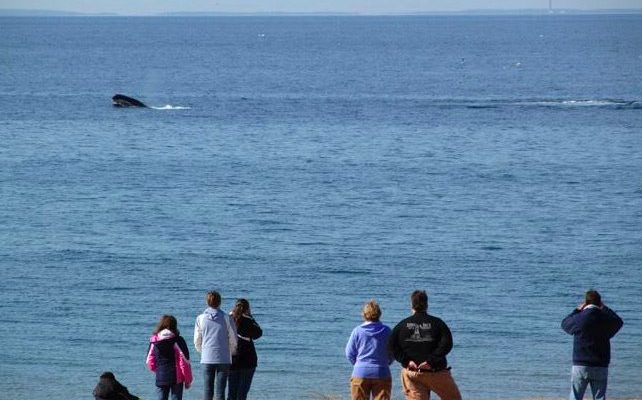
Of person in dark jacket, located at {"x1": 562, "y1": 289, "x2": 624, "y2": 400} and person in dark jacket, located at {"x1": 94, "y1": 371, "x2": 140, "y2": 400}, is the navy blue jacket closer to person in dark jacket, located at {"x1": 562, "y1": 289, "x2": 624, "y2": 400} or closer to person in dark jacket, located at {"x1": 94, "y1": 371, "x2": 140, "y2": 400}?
person in dark jacket, located at {"x1": 562, "y1": 289, "x2": 624, "y2": 400}

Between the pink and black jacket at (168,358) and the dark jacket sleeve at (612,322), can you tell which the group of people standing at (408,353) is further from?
the pink and black jacket at (168,358)

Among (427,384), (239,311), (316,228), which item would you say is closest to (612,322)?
(427,384)

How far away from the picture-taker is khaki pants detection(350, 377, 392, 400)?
44.1 ft

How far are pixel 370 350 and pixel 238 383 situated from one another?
2.33 metres

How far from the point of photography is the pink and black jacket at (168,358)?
14.1 m

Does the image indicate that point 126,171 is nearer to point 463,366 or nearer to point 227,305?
point 227,305

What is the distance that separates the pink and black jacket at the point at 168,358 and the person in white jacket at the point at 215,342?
253 mm

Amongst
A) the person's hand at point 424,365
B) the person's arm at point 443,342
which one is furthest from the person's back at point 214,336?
the person's arm at point 443,342

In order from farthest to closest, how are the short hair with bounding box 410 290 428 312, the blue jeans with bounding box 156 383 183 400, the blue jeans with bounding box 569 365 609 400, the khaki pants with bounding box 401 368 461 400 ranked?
the blue jeans with bounding box 156 383 183 400
the blue jeans with bounding box 569 365 609 400
the khaki pants with bounding box 401 368 461 400
the short hair with bounding box 410 290 428 312

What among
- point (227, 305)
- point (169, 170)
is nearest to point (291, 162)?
point (169, 170)

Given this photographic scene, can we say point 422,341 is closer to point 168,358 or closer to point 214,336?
point 214,336

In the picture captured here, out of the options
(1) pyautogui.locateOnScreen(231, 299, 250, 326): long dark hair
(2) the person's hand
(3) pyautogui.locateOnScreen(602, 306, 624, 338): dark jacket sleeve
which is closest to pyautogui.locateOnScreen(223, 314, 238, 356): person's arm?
(1) pyautogui.locateOnScreen(231, 299, 250, 326): long dark hair

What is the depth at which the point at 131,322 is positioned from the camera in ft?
109

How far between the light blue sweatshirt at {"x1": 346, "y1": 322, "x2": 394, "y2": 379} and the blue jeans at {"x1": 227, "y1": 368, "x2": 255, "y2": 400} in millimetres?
1980
